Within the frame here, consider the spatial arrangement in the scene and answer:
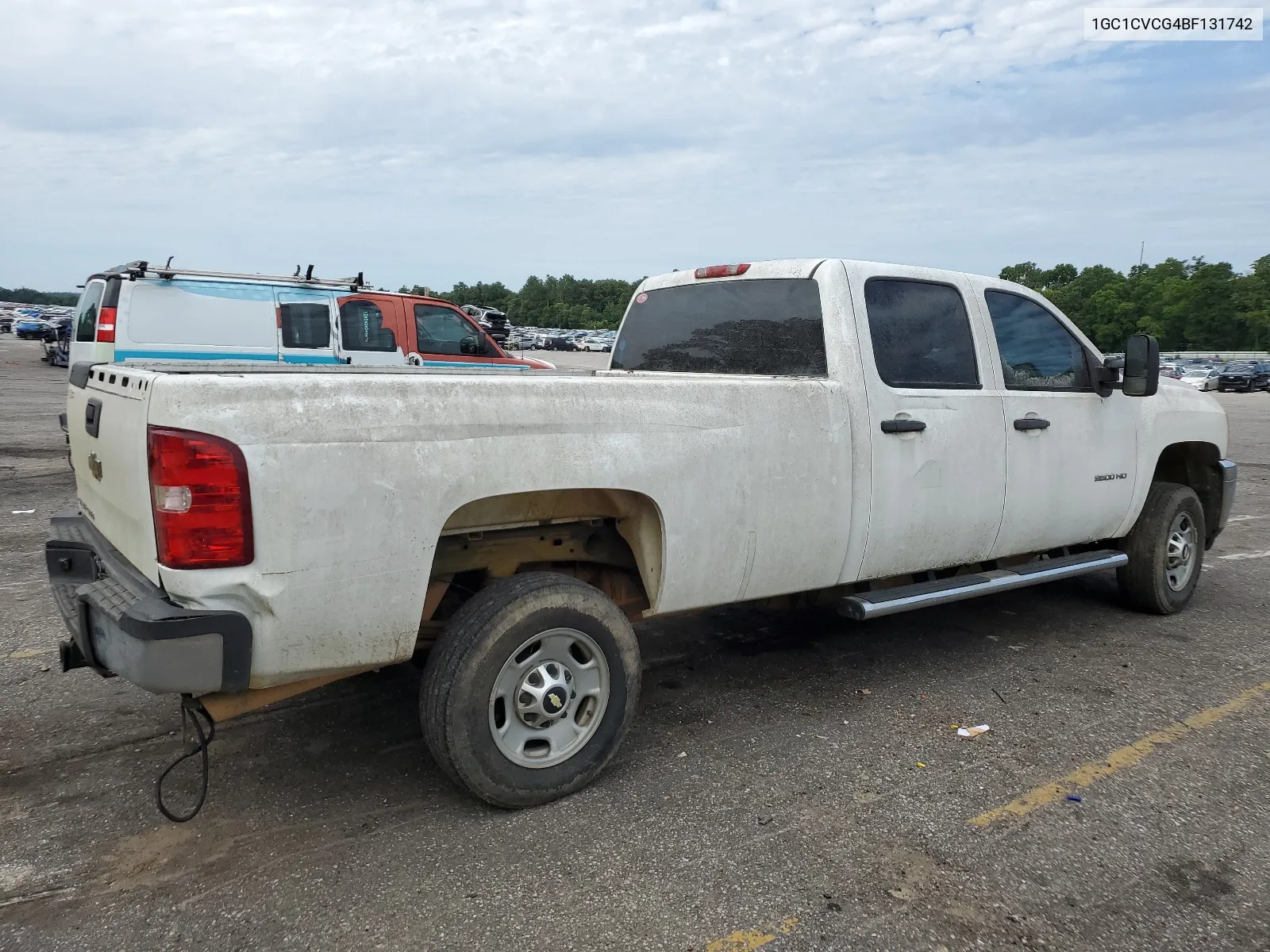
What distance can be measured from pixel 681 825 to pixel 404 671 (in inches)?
73.2

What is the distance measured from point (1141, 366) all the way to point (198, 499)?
15.0 ft

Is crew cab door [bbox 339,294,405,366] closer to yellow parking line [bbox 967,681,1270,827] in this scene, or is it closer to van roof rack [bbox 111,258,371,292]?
van roof rack [bbox 111,258,371,292]

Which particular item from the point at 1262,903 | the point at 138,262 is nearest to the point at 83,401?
the point at 1262,903

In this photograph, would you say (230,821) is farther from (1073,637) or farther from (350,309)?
(350,309)

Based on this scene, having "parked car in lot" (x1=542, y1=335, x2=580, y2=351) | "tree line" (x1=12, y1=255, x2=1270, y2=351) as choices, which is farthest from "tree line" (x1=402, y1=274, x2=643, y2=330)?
"parked car in lot" (x1=542, y1=335, x2=580, y2=351)

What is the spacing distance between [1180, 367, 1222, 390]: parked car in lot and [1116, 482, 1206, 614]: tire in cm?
3978

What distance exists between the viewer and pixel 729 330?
15.3 ft

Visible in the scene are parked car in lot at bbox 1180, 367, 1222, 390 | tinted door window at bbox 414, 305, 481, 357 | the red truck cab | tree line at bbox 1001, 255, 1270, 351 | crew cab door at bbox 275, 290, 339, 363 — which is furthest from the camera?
tree line at bbox 1001, 255, 1270, 351

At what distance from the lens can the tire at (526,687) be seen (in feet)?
10.0

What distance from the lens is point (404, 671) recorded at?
4.52m

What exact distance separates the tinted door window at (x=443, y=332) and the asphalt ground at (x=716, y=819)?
5.90 meters

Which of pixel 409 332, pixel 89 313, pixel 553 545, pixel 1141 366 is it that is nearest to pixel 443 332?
pixel 409 332

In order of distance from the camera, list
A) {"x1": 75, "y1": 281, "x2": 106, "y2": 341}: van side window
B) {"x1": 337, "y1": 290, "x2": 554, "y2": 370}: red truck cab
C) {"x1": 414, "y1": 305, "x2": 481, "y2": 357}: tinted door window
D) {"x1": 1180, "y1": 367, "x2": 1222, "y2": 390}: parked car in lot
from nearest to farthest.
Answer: {"x1": 75, "y1": 281, "x2": 106, "y2": 341}: van side window → {"x1": 337, "y1": 290, "x2": 554, "y2": 370}: red truck cab → {"x1": 414, "y1": 305, "x2": 481, "y2": 357}: tinted door window → {"x1": 1180, "y1": 367, "x2": 1222, "y2": 390}: parked car in lot

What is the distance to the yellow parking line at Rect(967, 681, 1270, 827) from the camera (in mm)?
3334
